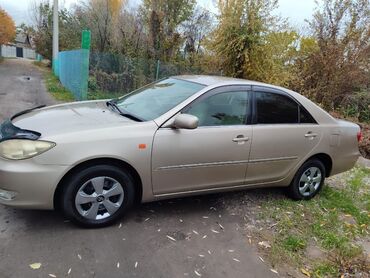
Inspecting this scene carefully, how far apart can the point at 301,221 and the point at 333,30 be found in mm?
11359

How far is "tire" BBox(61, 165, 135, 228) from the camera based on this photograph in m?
3.44

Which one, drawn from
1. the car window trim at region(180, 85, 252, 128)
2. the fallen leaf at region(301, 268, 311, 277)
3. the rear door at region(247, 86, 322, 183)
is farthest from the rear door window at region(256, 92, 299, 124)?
the fallen leaf at region(301, 268, 311, 277)

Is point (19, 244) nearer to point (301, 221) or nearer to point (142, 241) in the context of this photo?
point (142, 241)

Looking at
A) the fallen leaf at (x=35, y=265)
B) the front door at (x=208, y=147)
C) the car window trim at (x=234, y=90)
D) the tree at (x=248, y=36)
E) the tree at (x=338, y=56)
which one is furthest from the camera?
the tree at (x=338, y=56)

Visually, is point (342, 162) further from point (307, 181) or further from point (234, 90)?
point (234, 90)

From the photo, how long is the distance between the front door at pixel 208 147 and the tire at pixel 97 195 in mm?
339

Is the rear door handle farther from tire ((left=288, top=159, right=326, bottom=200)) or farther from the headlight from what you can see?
the headlight

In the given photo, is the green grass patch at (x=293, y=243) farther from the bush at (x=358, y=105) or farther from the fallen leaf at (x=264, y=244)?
the bush at (x=358, y=105)

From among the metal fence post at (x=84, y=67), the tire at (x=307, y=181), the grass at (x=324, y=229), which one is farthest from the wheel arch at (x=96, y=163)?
the metal fence post at (x=84, y=67)

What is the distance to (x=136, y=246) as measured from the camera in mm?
3475

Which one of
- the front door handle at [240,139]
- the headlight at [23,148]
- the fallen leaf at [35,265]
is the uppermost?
the front door handle at [240,139]

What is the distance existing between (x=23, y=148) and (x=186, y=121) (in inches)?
60.5

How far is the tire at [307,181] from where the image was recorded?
4.89m

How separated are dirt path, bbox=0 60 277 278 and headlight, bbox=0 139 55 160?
0.76 metres
